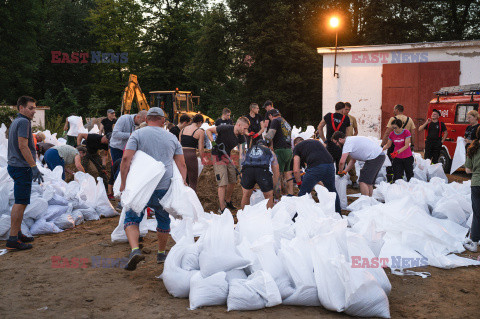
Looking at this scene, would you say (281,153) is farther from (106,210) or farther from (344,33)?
(344,33)

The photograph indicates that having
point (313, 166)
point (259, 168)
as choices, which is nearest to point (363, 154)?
point (313, 166)

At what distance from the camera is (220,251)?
11.5 ft

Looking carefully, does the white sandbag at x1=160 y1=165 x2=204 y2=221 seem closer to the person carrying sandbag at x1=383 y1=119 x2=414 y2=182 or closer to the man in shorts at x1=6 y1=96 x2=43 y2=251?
the man in shorts at x1=6 y1=96 x2=43 y2=251

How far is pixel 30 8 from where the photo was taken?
27.1m

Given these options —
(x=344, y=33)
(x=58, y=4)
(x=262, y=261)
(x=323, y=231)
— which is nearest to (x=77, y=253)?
(x=262, y=261)

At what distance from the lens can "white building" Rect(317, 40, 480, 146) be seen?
16.1 metres

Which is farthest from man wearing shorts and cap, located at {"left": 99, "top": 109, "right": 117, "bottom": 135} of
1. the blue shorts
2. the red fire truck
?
the red fire truck

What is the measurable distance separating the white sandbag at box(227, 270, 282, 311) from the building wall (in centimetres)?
1446

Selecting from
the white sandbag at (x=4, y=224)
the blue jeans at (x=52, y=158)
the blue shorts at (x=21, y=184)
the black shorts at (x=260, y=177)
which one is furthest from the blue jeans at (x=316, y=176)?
the blue jeans at (x=52, y=158)

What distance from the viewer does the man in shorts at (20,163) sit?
16.3 ft

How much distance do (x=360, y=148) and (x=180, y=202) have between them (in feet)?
11.4

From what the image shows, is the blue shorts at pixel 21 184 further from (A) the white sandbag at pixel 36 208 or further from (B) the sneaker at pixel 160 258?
(B) the sneaker at pixel 160 258

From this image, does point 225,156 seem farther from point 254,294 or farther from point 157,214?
point 254,294

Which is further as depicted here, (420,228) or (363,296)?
(420,228)
